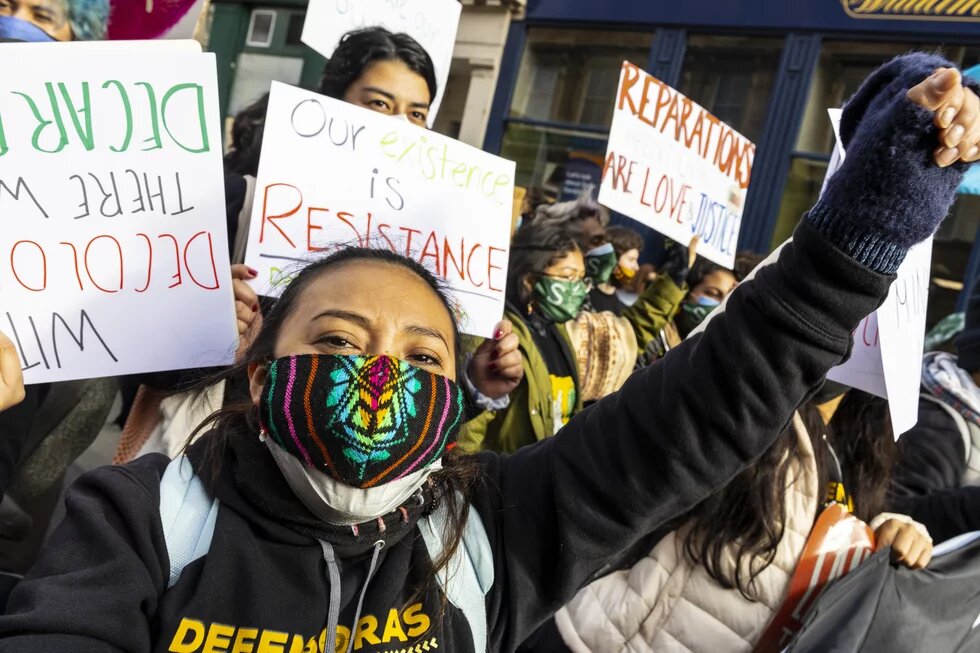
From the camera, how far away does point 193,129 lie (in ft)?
6.29

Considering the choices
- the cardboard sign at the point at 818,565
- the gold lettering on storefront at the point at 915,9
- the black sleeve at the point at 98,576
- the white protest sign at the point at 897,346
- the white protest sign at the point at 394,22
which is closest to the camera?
the black sleeve at the point at 98,576

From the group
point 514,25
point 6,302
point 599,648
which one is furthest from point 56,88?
point 514,25

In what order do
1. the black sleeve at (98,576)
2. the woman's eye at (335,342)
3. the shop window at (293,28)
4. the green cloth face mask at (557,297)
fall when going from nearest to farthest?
the black sleeve at (98,576), the woman's eye at (335,342), the green cloth face mask at (557,297), the shop window at (293,28)

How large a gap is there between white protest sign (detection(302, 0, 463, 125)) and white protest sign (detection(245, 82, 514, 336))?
75cm

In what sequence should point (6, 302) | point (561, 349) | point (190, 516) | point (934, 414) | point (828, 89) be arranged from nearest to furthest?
point (190, 516)
point (6, 302)
point (934, 414)
point (561, 349)
point (828, 89)

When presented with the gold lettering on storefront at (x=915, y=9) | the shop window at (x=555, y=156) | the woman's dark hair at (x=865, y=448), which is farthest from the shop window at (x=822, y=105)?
the woman's dark hair at (x=865, y=448)

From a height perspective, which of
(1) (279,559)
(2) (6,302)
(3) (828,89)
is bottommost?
(1) (279,559)

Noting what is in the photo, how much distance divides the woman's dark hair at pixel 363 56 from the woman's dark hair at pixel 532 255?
904mm

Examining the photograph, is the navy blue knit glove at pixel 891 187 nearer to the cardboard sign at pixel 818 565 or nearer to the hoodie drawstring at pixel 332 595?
the hoodie drawstring at pixel 332 595

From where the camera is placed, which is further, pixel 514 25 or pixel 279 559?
pixel 514 25

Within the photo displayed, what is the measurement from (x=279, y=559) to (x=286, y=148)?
1.15 meters

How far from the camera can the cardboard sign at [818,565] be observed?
205 cm

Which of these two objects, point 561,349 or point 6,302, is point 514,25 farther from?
point 6,302

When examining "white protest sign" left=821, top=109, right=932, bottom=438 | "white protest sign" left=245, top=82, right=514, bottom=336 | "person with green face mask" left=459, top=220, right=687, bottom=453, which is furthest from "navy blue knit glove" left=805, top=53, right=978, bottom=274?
"person with green face mask" left=459, top=220, right=687, bottom=453
